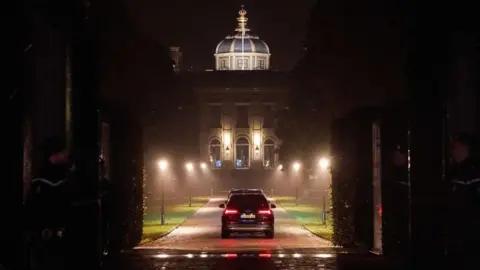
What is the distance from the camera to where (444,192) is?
1992 centimetres

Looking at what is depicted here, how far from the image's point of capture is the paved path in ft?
116

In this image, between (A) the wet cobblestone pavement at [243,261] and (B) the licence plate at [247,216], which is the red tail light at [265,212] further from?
(A) the wet cobblestone pavement at [243,261]

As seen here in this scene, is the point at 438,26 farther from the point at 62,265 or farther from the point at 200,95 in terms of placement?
the point at 200,95

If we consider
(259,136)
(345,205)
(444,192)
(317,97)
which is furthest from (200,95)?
(444,192)

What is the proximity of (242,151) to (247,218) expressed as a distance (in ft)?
477

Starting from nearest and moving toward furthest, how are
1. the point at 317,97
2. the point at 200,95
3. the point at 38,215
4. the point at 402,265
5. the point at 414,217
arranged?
the point at 38,215 → the point at 414,217 → the point at 402,265 → the point at 317,97 → the point at 200,95

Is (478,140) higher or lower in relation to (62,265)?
higher

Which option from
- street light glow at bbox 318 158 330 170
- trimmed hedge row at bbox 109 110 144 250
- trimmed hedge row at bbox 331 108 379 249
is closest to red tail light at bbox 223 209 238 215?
trimmed hedge row at bbox 109 110 144 250

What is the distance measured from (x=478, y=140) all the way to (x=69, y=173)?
18.8ft

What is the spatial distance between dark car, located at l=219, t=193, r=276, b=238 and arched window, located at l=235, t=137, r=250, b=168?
141291 mm

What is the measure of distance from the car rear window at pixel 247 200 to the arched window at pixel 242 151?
140639mm

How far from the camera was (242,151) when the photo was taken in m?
189

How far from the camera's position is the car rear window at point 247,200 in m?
43.9

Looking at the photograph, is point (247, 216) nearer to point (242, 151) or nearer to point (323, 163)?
point (323, 163)
